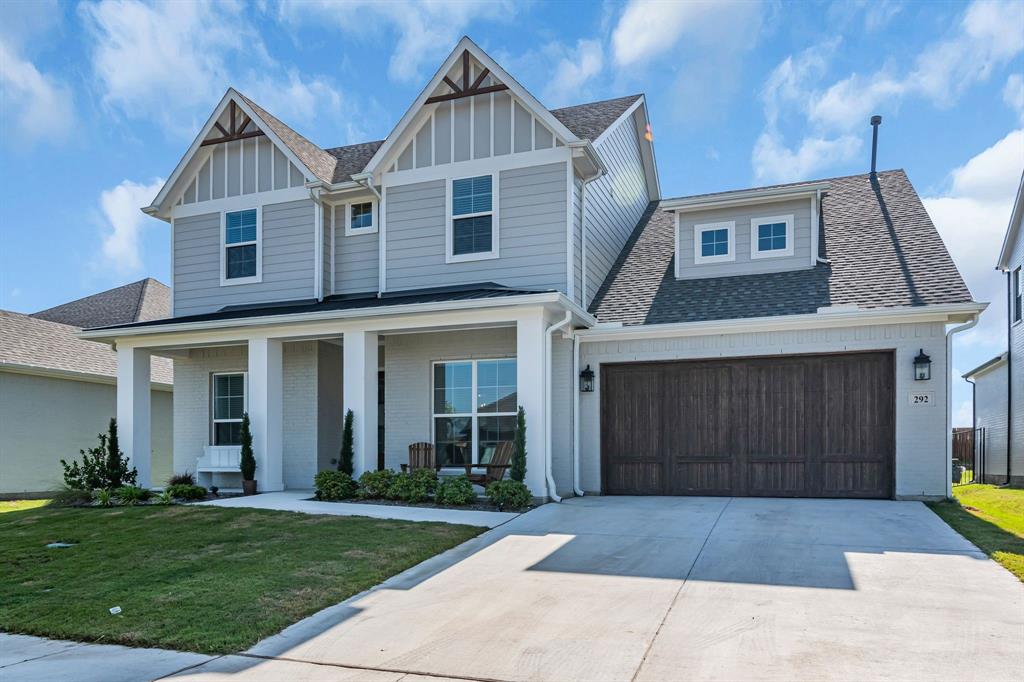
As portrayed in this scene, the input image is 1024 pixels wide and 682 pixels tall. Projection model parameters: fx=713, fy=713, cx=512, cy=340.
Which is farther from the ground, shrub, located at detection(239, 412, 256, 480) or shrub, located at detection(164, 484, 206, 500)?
shrub, located at detection(239, 412, 256, 480)

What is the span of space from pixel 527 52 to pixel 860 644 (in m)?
13.3

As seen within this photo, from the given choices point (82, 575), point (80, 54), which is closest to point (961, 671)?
point (82, 575)

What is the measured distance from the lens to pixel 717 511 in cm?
978

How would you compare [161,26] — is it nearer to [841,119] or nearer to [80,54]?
[80,54]

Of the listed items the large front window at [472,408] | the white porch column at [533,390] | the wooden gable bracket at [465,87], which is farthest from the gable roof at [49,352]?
the white porch column at [533,390]

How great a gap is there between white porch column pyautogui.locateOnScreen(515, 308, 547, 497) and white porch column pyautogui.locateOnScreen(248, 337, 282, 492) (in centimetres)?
485

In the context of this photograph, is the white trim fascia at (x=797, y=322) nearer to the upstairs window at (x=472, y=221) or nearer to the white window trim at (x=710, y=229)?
the white window trim at (x=710, y=229)

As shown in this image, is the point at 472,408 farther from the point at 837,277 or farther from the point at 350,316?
the point at 837,277

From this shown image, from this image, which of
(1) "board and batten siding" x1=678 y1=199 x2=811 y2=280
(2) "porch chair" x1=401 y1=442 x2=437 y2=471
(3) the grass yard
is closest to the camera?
(3) the grass yard

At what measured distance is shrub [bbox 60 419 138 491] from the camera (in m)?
12.8

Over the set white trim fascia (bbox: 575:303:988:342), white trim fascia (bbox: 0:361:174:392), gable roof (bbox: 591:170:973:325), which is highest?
gable roof (bbox: 591:170:973:325)

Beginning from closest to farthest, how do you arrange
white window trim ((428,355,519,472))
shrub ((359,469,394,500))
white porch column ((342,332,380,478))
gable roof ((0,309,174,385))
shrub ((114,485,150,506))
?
A: shrub ((359,469,394,500)) → shrub ((114,485,150,506)) → white porch column ((342,332,380,478)) → white window trim ((428,355,519,472)) → gable roof ((0,309,174,385))

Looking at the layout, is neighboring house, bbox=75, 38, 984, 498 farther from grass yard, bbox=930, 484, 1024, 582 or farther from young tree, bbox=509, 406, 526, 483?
grass yard, bbox=930, 484, 1024, 582

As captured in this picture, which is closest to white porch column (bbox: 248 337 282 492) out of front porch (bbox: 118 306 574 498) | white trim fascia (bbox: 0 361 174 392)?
front porch (bbox: 118 306 574 498)
